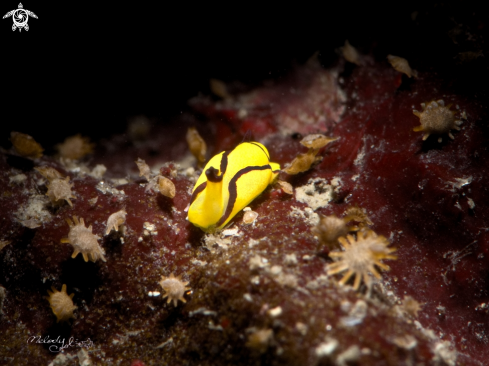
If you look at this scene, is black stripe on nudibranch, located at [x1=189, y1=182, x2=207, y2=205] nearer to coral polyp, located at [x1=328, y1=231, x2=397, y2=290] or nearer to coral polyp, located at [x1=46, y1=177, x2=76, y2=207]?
coral polyp, located at [x1=46, y1=177, x2=76, y2=207]

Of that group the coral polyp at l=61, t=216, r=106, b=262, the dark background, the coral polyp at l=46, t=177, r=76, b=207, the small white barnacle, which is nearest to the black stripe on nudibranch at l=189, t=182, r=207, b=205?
the small white barnacle

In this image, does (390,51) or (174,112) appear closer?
(390,51)

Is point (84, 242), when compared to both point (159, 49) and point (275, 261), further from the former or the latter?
point (159, 49)

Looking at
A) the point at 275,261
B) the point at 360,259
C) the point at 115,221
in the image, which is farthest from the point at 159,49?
the point at 360,259

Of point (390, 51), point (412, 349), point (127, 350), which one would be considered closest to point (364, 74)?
point (390, 51)

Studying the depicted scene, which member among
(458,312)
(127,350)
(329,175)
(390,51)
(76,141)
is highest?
(390,51)

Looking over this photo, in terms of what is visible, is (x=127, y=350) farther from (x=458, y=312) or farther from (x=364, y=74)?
(x=364, y=74)

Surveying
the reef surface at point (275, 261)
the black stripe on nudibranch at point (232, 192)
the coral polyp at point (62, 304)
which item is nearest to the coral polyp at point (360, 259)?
the reef surface at point (275, 261)
